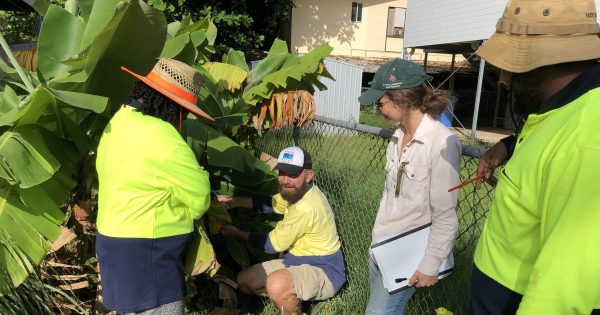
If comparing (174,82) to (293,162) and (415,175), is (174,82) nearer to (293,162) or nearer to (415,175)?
(293,162)

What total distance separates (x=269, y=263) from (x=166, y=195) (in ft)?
5.53

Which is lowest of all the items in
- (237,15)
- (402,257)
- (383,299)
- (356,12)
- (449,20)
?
(383,299)

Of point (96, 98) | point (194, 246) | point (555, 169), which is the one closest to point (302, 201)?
point (194, 246)

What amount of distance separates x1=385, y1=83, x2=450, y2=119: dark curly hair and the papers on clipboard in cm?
62

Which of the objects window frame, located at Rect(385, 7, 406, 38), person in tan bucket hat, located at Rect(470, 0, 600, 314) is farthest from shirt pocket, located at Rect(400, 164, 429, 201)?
window frame, located at Rect(385, 7, 406, 38)

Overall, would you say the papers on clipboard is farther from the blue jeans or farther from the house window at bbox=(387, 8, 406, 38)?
the house window at bbox=(387, 8, 406, 38)

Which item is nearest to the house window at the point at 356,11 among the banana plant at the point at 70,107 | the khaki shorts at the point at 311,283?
the banana plant at the point at 70,107

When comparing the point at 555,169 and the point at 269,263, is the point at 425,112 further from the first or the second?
the point at 269,263

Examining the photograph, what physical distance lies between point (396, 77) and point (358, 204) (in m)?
2.45

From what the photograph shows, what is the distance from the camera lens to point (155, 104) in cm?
248

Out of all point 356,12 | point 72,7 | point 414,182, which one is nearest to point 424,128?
point 414,182

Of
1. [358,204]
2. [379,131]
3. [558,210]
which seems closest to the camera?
[558,210]

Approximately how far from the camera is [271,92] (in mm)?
3795

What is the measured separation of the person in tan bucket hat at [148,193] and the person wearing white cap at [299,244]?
3.53 ft
